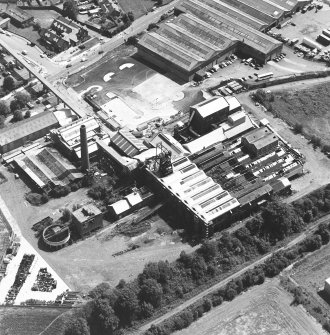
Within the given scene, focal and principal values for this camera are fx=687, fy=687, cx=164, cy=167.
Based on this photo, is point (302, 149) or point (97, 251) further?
point (302, 149)

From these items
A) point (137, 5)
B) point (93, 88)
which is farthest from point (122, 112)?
point (137, 5)

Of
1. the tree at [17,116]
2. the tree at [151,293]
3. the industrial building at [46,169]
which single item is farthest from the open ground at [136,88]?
the tree at [151,293]

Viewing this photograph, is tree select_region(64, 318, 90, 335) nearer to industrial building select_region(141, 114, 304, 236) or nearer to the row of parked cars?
industrial building select_region(141, 114, 304, 236)

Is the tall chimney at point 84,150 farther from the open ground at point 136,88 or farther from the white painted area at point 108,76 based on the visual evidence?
the white painted area at point 108,76

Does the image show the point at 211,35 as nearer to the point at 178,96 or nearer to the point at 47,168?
the point at 178,96

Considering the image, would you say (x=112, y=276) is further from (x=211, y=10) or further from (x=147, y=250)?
(x=211, y=10)

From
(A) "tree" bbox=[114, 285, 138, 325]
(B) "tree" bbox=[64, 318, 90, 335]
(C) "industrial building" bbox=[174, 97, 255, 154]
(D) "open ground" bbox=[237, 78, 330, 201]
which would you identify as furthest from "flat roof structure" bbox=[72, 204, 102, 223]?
(D) "open ground" bbox=[237, 78, 330, 201]
